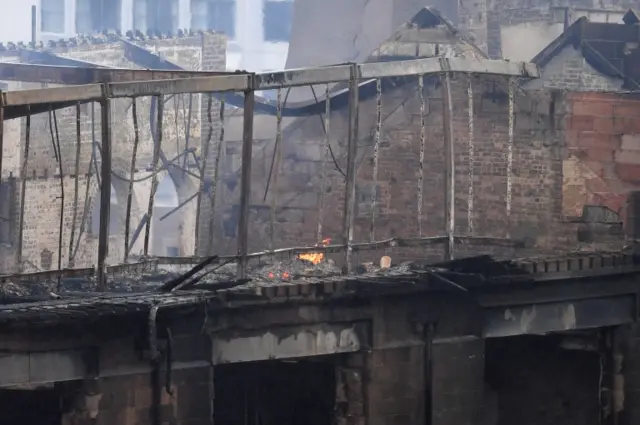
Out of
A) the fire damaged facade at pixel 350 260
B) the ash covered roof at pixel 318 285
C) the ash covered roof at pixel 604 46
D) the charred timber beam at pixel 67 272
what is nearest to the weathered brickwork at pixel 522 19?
the ash covered roof at pixel 604 46

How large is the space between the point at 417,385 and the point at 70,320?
4392 mm

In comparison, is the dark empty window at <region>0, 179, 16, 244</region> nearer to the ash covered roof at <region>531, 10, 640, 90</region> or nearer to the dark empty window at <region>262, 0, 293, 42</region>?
the ash covered roof at <region>531, 10, 640, 90</region>

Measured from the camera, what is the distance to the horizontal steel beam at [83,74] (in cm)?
1266

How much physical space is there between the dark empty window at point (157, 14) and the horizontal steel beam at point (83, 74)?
23368mm

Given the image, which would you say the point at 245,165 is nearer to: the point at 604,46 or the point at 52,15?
the point at 604,46

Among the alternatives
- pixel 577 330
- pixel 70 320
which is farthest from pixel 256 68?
pixel 70 320

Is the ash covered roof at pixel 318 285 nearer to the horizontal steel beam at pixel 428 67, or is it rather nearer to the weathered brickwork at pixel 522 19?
the horizontal steel beam at pixel 428 67

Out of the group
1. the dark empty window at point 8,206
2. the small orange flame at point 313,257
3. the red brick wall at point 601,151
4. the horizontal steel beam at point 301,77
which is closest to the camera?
the horizontal steel beam at point 301,77

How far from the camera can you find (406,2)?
93.5 feet

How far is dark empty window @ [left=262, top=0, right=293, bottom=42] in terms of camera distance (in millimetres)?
42469

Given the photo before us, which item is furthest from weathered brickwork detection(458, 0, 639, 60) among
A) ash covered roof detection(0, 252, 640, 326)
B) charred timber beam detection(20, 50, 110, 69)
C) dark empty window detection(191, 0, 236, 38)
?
dark empty window detection(191, 0, 236, 38)

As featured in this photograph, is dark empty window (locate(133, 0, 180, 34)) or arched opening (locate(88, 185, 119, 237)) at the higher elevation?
dark empty window (locate(133, 0, 180, 34))

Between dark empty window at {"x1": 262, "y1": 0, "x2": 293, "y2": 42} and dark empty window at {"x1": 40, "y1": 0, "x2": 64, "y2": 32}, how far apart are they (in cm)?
796

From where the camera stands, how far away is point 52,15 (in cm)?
3816
